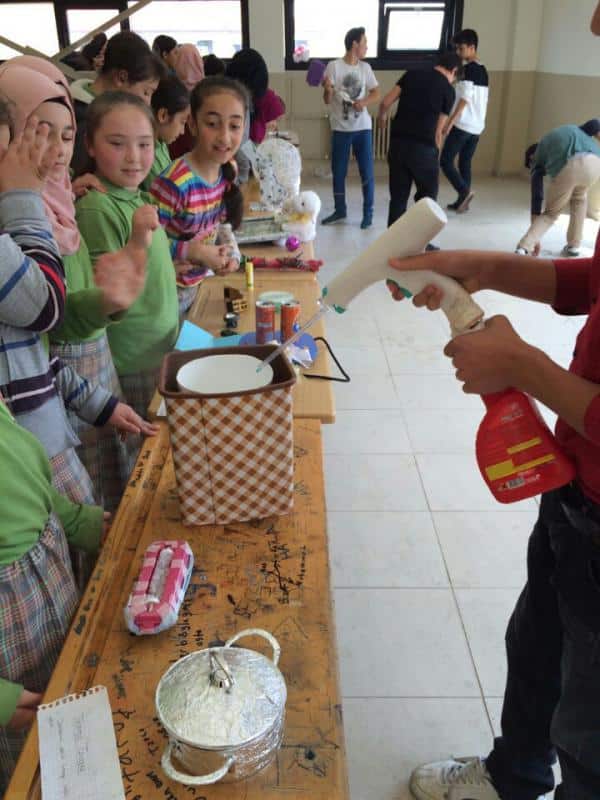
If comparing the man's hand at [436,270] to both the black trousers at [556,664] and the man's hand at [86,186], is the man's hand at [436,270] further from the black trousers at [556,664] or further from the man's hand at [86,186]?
the man's hand at [86,186]

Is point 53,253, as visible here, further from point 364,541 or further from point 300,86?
point 300,86

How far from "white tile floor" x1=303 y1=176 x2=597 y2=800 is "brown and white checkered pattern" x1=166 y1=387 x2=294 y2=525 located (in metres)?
0.82

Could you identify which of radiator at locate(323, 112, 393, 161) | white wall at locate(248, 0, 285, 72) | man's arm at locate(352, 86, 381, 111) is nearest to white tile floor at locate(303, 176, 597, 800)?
man's arm at locate(352, 86, 381, 111)

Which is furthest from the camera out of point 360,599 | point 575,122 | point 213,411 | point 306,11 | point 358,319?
point 306,11

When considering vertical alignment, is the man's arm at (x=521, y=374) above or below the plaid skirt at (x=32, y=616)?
above

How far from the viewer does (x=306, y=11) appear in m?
7.46

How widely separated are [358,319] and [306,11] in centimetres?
523

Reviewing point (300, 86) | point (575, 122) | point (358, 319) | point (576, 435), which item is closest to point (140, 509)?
point (576, 435)

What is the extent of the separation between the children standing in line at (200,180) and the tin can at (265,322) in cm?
48

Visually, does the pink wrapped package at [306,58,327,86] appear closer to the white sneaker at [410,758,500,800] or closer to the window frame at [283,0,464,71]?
the window frame at [283,0,464,71]

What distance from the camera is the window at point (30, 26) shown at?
24.4ft

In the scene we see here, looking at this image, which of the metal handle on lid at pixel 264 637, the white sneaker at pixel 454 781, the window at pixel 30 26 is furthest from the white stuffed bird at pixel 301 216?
the window at pixel 30 26

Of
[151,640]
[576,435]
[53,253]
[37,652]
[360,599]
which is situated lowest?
[360,599]

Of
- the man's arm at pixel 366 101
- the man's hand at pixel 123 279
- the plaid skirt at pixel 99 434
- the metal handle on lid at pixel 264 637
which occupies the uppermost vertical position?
the man's arm at pixel 366 101
